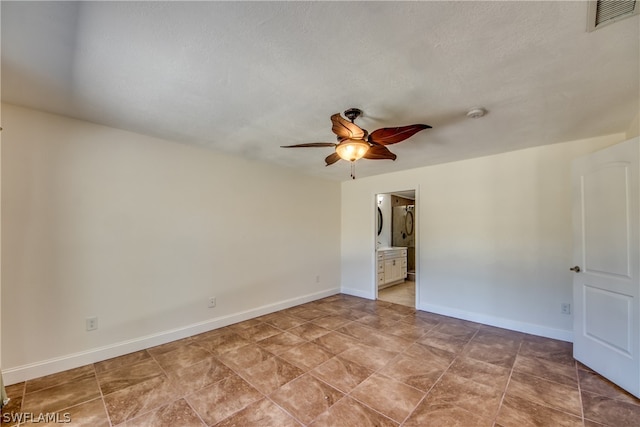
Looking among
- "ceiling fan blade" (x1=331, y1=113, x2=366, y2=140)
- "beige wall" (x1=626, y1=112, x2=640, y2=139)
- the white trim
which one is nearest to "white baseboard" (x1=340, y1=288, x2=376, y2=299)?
the white trim

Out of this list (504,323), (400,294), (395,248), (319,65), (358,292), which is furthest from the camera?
(395,248)

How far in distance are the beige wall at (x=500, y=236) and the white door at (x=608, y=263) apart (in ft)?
1.65

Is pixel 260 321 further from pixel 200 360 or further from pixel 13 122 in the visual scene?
pixel 13 122

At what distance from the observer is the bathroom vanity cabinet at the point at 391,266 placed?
5.47 metres

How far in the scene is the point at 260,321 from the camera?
145 inches

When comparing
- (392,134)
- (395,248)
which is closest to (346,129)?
(392,134)

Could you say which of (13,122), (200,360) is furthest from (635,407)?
(13,122)

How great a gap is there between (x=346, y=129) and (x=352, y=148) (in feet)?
0.59

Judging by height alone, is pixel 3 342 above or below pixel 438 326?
above

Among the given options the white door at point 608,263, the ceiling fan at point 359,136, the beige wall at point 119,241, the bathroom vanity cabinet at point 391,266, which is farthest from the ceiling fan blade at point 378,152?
the bathroom vanity cabinet at point 391,266

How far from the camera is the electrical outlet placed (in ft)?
8.20

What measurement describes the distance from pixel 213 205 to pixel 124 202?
3.10 feet

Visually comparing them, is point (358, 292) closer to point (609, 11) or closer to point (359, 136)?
point (359, 136)

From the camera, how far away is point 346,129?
2008 millimetres
